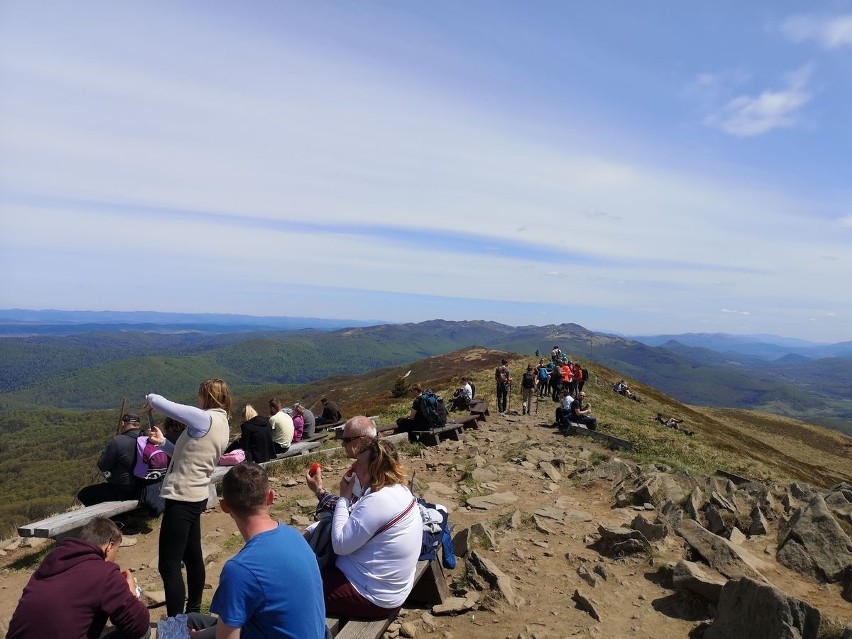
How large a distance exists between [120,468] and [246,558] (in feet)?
21.1

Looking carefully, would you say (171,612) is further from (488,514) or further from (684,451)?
(684,451)

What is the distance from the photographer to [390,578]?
5.03m

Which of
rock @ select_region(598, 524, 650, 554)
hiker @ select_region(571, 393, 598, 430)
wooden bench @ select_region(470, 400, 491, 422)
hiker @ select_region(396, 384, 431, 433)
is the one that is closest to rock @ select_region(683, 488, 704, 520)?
rock @ select_region(598, 524, 650, 554)

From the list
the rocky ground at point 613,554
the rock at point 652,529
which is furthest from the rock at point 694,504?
the rock at point 652,529

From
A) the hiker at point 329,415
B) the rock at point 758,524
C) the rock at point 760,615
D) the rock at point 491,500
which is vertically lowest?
the hiker at point 329,415

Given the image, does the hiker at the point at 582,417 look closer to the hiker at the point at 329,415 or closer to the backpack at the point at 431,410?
the backpack at the point at 431,410

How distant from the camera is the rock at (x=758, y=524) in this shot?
865 cm

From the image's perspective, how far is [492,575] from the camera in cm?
701

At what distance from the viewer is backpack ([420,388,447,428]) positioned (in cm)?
1585

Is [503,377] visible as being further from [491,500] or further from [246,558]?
[246,558]

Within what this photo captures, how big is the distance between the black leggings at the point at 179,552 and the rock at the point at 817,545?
7.82 m

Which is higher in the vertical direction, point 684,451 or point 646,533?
point 646,533

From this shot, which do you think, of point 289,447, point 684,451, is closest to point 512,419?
point 684,451

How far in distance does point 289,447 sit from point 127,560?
5947 millimetres
